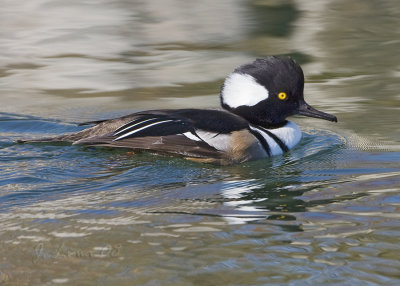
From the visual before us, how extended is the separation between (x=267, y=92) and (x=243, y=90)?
9.5 inches

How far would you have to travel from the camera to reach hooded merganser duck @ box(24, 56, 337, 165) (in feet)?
24.6

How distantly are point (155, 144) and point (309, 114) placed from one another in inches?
64.9

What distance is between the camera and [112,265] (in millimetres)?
4801

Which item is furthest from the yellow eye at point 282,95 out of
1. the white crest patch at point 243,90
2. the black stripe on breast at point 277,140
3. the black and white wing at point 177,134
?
the black and white wing at point 177,134

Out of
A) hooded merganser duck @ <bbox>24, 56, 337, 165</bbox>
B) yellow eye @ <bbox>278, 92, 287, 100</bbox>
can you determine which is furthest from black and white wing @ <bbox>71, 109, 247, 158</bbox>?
yellow eye @ <bbox>278, 92, 287, 100</bbox>

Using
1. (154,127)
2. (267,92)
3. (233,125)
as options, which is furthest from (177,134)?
(267,92)

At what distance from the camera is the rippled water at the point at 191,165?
4.87 m

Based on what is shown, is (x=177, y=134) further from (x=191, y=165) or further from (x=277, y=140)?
(x=277, y=140)

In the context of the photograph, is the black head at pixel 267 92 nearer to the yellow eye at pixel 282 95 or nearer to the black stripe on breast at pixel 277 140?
the yellow eye at pixel 282 95

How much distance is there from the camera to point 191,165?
7.47m

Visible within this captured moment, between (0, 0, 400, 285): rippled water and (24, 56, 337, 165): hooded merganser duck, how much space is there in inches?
5.8

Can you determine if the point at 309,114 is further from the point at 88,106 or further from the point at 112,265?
the point at 112,265

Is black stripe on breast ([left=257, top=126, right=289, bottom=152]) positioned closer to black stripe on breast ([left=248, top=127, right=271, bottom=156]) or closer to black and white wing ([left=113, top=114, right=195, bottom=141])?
black stripe on breast ([left=248, top=127, right=271, bottom=156])

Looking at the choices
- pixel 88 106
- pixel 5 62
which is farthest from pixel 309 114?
pixel 5 62
